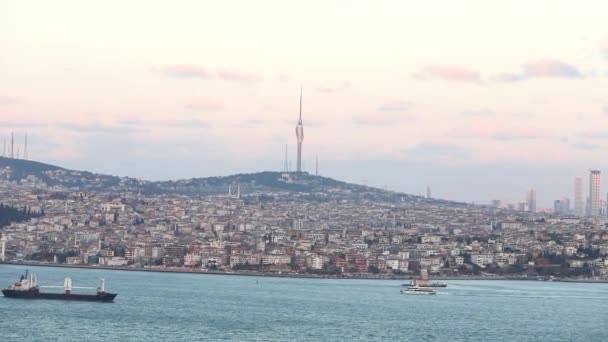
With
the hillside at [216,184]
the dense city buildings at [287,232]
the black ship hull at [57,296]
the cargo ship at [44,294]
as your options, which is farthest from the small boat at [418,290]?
the hillside at [216,184]

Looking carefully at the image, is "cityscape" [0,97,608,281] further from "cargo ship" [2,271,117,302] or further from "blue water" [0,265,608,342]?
"cargo ship" [2,271,117,302]

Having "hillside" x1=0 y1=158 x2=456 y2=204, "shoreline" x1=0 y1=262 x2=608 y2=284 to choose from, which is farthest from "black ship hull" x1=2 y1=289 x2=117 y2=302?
"hillside" x1=0 y1=158 x2=456 y2=204

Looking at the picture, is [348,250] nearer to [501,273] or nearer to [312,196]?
[501,273]

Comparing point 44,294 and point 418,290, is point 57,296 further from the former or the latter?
point 418,290

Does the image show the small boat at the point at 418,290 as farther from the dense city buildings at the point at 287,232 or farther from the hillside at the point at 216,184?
the hillside at the point at 216,184

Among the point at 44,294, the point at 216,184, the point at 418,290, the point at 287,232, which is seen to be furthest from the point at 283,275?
the point at 216,184

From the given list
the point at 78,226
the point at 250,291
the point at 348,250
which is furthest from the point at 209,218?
the point at 250,291
